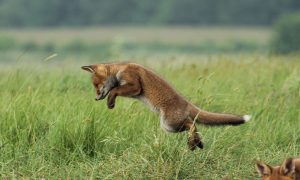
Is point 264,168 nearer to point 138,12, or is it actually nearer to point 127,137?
point 127,137

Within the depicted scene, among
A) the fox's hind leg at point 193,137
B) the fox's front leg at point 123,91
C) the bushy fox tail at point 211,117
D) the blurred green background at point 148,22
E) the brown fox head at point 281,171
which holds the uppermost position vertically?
the blurred green background at point 148,22

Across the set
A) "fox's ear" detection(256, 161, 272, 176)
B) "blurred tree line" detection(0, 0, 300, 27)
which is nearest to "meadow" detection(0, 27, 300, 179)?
"fox's ear" detection(256, 161, 272, 176)

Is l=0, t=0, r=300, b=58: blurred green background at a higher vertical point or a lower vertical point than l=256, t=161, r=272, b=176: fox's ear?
higher

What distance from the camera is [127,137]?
746 centimetres

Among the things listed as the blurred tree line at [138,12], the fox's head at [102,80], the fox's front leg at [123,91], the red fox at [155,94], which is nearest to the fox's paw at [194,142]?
the red fox at [155,94]

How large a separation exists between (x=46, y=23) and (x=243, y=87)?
51485 mm

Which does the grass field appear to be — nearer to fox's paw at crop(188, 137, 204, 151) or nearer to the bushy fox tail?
fox's paw at crop(188, 137, 204, 151)

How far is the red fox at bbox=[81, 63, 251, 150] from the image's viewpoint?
6430mm

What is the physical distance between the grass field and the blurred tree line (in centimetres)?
5251

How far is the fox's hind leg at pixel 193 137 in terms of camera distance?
6598 millimetres

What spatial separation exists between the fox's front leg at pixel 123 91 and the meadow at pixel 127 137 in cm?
41

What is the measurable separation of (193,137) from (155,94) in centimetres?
44

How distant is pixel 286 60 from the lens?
12648 mm

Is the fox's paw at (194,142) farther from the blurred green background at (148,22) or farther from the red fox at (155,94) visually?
the blurred green background at (148,22)
